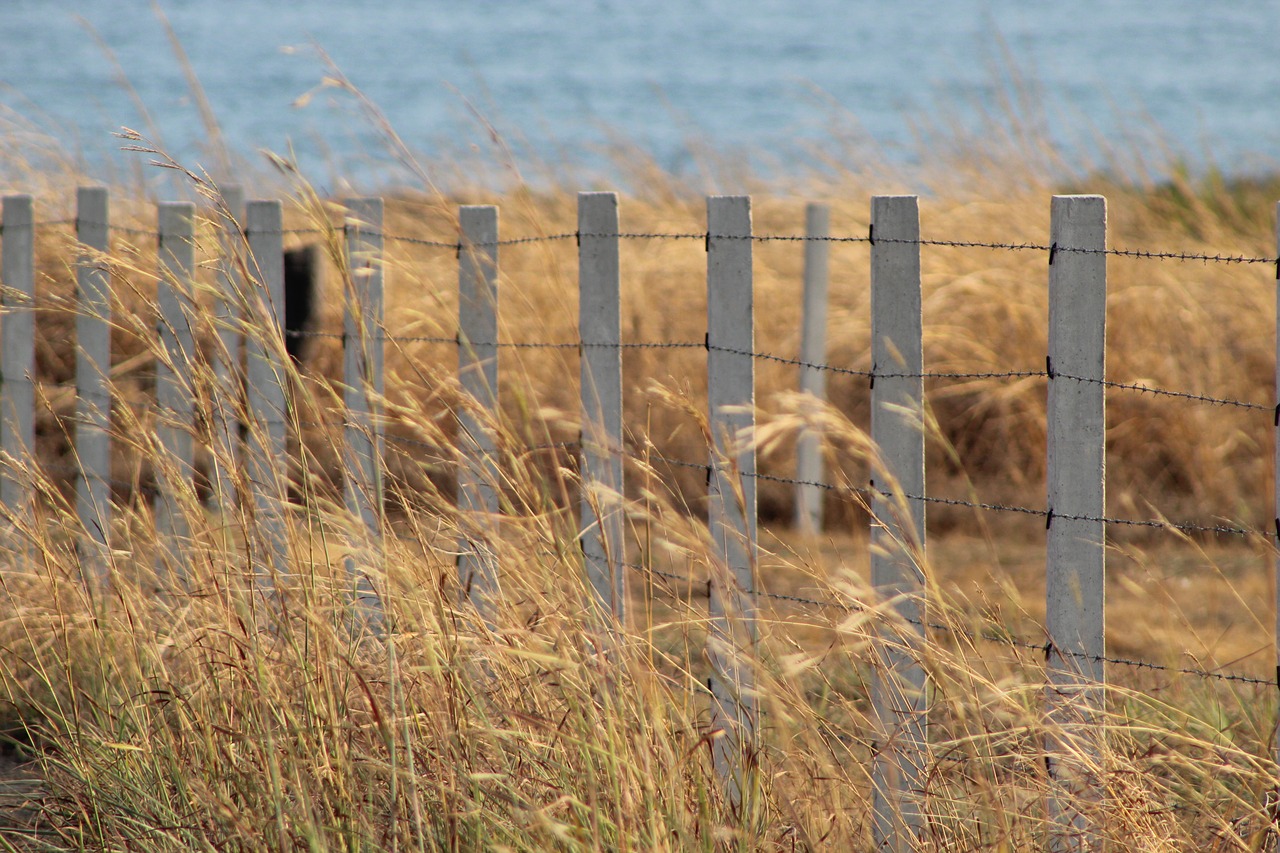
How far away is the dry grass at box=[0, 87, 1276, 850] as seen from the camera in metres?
1.87

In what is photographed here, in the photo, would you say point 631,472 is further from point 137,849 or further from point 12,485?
point 137,849

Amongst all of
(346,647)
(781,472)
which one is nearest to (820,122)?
(781,472)

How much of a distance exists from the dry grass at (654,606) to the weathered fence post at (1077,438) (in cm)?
16

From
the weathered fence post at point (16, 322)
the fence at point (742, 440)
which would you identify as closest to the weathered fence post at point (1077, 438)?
the fence at point (742, 440)

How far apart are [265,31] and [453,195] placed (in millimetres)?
68124

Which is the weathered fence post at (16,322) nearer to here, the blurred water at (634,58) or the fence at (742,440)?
the fence at (742,440)

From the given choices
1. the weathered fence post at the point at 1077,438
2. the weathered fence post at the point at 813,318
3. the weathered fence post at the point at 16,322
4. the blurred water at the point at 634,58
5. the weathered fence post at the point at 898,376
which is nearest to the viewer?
the weathered fence post at the point at 1077,438

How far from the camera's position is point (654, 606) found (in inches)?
184

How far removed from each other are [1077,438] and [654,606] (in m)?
2.39

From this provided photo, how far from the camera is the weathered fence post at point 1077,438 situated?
245 centimetres

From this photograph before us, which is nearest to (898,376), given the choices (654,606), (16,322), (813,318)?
(654,606)

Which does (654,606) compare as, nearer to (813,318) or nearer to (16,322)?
(813,318)

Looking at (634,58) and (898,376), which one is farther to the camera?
(634,58)

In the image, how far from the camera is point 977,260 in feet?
20.7
